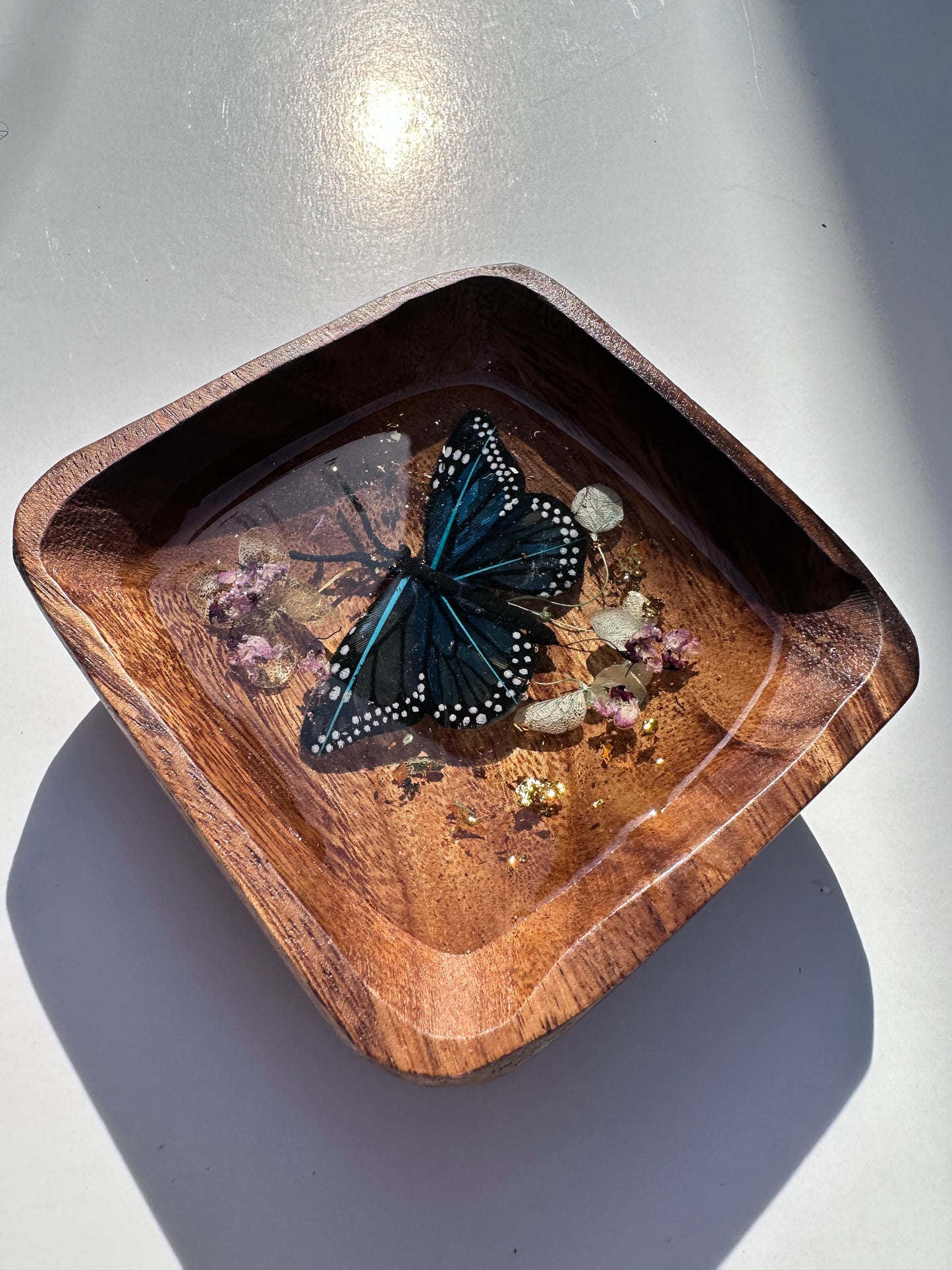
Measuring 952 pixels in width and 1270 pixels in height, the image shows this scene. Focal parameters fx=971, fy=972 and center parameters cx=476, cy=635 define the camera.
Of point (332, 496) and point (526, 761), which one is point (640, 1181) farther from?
point (332, 496)

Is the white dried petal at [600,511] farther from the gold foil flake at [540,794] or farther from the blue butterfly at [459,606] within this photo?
the gold foil flake at [540,794]

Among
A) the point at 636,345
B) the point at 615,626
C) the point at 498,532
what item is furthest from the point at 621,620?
the point at 636,345

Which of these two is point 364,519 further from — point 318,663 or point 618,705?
point 618,705

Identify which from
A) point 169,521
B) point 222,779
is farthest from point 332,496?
point 222,779

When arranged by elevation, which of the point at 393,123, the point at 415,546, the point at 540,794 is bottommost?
the point at 540,794

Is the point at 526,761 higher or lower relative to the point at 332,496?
lower

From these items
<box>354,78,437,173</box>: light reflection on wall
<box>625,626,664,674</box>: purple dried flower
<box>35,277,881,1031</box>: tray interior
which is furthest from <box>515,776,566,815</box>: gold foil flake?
<box>354,78,437,173</box>: light reflection on wall

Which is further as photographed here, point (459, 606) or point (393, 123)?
point (393, 123)
